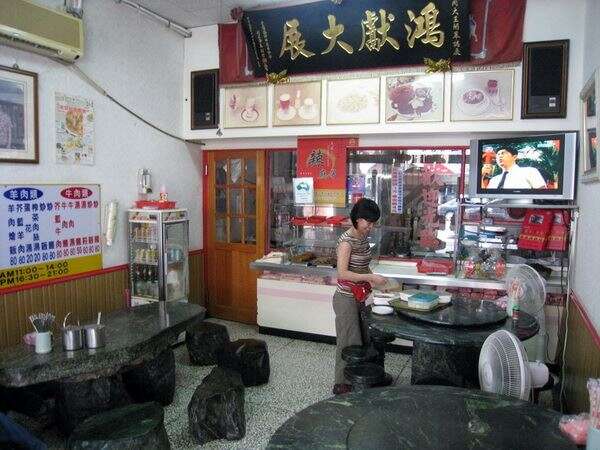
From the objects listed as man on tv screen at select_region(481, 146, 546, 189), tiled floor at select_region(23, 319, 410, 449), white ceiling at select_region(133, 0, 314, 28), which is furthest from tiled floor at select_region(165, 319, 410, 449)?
white ceiling at select_region(133, 0, 314, 28)

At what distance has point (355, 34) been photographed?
15.1 feet

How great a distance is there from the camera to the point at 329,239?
17.4ft

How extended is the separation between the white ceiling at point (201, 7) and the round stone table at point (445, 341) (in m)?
3.54

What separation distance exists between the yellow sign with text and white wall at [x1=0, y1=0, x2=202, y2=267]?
21 cm

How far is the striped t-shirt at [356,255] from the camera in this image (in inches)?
144

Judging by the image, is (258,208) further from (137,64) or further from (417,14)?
(417,14)

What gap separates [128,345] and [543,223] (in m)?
3.78

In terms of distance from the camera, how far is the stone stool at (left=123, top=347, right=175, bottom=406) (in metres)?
3.66

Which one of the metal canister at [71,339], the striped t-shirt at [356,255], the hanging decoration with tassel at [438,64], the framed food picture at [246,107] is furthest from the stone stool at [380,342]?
the framed food picture at [246,107]

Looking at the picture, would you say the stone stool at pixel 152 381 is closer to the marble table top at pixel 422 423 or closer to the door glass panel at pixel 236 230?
the marble table top at pixel 422 423

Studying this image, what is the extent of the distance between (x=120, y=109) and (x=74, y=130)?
25.5 inches

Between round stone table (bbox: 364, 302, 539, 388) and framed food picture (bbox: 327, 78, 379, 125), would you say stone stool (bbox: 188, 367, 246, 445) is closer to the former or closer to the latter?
round stone table (bbox: 364, 302, 539, 388)

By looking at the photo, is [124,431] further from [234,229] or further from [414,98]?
[414,98]

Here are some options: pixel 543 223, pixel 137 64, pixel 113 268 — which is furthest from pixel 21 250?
pixel 543 223
